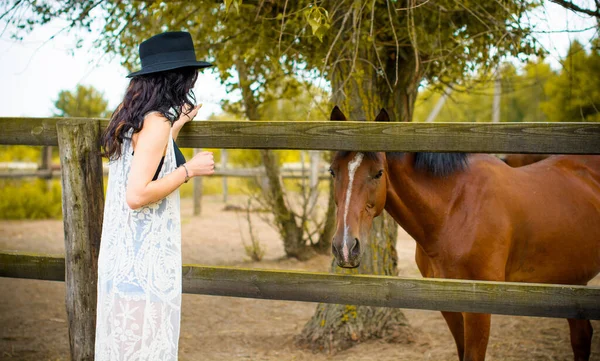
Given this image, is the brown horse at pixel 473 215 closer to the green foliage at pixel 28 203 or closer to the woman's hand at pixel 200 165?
the woman's hand at pixel 200 165

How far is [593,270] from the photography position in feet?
13.6

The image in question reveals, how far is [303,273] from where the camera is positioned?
8.95 ft

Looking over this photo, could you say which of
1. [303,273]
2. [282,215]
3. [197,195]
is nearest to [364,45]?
[303,273]

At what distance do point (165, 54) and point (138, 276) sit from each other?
922 millimetres

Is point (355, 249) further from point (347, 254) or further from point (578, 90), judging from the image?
point (578, 90)

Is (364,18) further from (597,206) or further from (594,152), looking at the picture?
(594,152)

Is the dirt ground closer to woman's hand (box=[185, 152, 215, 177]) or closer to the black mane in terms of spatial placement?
the black mane

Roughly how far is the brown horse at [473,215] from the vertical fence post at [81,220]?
1.26m

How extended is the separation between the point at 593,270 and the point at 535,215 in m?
0.84

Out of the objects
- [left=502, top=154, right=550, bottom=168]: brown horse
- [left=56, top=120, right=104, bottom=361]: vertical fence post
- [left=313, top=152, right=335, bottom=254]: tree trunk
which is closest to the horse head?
[left=56, top=120, right=104, bottom=361]: vertical fence post

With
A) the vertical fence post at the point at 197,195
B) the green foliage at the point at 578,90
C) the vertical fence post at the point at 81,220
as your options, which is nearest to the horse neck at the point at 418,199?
the vertical fence post at the point at 81,220

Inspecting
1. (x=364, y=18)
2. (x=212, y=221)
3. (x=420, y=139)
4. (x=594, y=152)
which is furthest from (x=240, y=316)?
(x=212, y=221)

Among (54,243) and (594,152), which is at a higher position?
(594,152)

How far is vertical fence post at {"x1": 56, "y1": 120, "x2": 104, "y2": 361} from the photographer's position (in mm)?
2879
